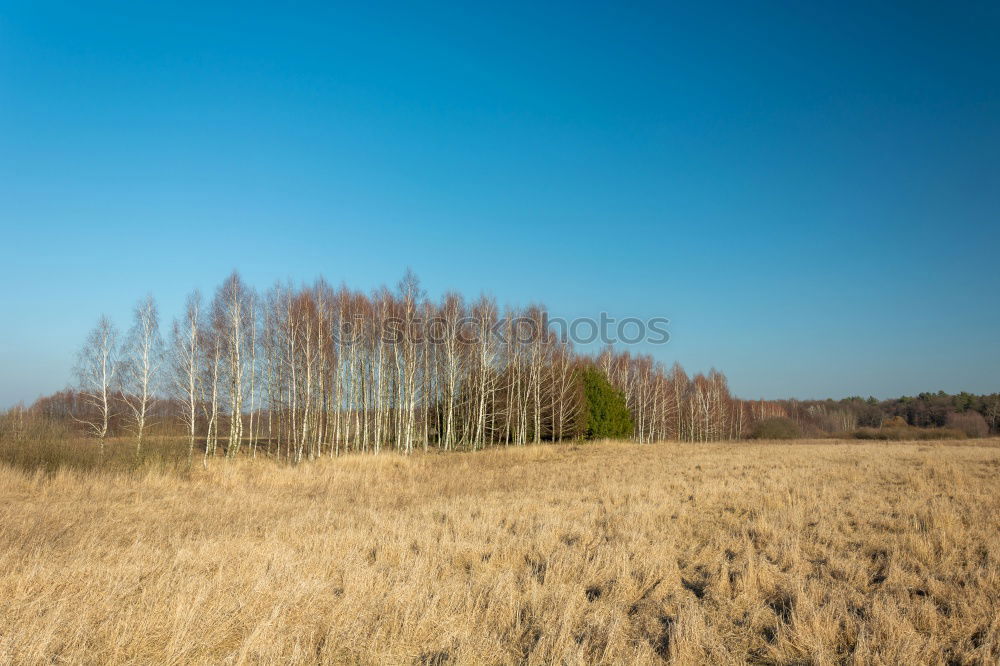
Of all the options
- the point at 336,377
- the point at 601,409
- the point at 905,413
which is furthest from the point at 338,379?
the point at 905,413

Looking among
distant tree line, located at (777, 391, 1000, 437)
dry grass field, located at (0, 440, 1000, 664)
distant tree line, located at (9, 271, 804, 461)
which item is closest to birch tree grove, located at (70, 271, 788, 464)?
distant tree line, located at (9, 271, 804, 461)

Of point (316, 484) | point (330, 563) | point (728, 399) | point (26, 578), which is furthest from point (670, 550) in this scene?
point (728, 399)

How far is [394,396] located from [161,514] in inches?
968

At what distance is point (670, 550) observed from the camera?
8.05 meters

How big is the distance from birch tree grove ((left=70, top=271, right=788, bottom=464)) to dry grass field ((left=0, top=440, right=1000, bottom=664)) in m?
9.75

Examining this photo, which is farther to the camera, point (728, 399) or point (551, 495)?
point (728, 399)

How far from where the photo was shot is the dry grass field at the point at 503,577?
4.84 meters

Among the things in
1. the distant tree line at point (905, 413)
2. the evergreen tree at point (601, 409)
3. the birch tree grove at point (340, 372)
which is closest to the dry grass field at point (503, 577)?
the birch tree grove at point (340, 372)

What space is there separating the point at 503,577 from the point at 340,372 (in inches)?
1022

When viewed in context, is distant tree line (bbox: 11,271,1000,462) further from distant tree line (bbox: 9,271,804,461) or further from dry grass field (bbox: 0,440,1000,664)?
dry grass field (bbox: 0,440,1000,664)

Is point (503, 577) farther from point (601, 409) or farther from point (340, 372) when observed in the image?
point (601, 409)

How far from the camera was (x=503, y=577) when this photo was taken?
662 cm

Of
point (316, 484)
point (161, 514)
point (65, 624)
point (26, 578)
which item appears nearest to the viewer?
point (65, 624)

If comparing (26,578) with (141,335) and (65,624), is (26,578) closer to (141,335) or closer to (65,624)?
(65,624)
